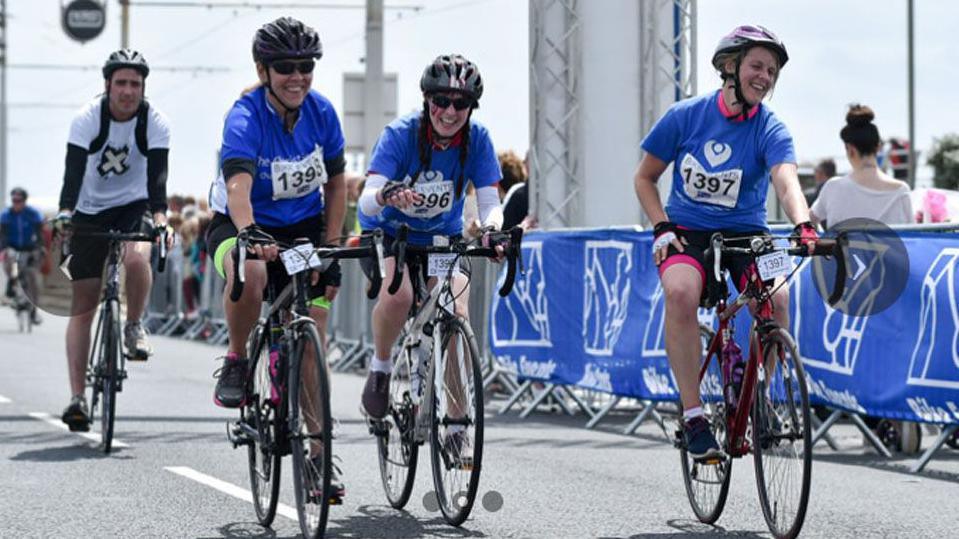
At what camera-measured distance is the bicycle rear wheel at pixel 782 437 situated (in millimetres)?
7352

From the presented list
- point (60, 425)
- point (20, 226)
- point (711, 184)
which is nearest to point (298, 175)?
point (711, 184)

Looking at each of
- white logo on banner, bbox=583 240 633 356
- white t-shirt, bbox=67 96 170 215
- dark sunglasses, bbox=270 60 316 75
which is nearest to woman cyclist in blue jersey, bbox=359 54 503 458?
dark sunglasses, bbox=270 60 316 75

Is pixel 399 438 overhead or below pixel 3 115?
below

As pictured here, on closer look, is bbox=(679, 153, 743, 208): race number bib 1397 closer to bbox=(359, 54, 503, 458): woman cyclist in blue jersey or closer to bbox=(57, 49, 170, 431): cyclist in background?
bbox=(359, 54, 503, 458): woman cyclist in blue jersey

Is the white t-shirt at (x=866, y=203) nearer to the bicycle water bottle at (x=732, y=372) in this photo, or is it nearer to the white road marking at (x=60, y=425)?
the white road marking at (x=60, y=425)

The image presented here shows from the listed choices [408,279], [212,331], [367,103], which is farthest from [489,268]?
[367,103]

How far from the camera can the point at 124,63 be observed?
11.2 m

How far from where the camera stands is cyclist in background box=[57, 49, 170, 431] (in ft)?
36.9

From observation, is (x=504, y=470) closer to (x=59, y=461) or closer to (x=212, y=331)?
(x=59, y=461)

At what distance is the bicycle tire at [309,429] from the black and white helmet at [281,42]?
1.15 meters

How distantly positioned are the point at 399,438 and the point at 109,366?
315cm

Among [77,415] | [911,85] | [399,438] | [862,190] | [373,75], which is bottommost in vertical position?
[77,415]

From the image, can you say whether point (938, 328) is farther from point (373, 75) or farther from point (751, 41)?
point (373, 75)

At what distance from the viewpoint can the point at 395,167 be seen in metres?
8.47
